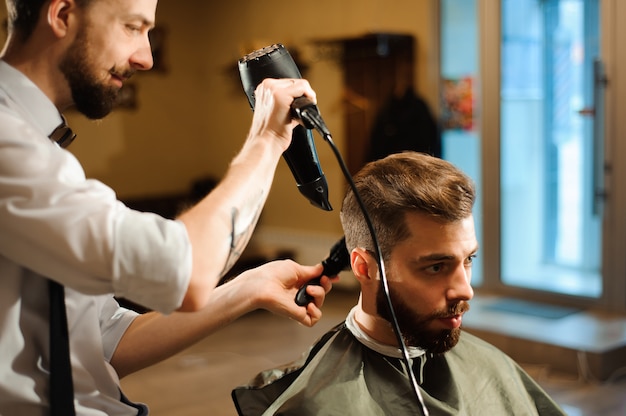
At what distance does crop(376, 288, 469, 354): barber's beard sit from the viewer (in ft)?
5.78

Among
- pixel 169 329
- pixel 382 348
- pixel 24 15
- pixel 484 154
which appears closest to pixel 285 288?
pixel 169 329

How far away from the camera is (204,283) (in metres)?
1.01

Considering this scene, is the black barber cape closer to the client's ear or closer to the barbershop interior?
the client's ear

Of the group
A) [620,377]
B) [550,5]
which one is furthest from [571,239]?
[550,5]

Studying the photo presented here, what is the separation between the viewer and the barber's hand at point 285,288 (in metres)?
1.48

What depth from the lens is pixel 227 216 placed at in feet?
3.44

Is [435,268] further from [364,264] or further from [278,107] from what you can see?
[278,107]

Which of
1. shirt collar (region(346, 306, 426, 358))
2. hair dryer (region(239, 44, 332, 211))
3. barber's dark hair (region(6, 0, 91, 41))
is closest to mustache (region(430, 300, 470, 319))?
shirt collar (region(346, 306, 426, 358))

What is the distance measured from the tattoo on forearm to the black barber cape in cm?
76

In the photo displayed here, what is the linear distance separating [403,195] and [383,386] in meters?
0.47

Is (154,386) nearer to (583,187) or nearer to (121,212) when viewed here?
(583,187)

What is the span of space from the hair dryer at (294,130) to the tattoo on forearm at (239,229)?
0.20m

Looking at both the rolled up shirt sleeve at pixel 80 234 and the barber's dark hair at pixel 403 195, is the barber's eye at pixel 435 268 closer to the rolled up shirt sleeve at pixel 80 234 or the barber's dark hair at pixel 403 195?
the barber's dark hair at pixel 403 195

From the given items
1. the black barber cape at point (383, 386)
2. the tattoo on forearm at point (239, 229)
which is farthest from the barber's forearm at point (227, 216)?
the black barber cape at point (383, 386)
